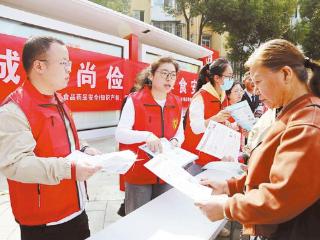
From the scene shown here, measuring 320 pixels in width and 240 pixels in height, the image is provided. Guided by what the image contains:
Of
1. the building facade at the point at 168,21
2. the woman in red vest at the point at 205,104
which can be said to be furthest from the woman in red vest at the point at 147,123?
the building facade at the point at 168,21

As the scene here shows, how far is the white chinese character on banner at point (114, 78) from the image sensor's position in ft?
19.3

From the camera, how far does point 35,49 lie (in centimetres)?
154

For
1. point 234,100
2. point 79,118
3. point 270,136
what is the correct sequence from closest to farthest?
point 270,136 < point 234,100 < point 79,118

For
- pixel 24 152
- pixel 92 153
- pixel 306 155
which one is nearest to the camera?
pixel 306 155

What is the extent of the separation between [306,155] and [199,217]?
1.02 meters

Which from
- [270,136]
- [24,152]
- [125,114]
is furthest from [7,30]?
[270,136]

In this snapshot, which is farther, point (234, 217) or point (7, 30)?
point (7, 30)

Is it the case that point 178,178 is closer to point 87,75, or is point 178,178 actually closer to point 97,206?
point 97,206

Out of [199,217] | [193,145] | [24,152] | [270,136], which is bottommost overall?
[199,217]

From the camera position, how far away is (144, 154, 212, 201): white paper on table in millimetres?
1425

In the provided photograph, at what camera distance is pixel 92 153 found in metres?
1.78

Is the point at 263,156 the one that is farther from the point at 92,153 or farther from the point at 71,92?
the point at 71,92

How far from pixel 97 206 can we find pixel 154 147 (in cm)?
220

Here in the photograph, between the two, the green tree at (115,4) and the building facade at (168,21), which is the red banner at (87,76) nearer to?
the green tree at (115,4)
